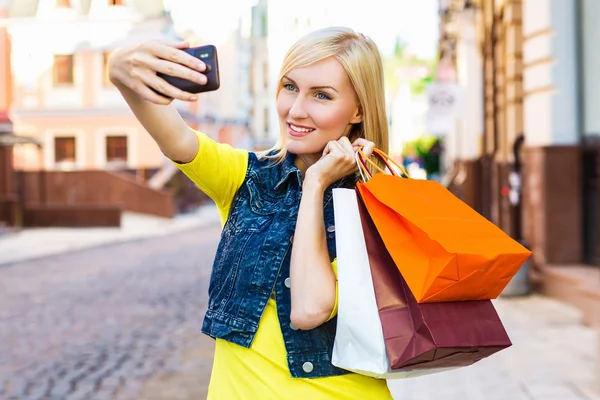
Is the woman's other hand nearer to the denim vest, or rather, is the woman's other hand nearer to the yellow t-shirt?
the denim vest

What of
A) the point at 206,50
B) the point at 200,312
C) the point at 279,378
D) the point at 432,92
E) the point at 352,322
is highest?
the point at 432,92

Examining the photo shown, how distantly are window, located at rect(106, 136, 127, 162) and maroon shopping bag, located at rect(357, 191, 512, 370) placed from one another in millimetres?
35631

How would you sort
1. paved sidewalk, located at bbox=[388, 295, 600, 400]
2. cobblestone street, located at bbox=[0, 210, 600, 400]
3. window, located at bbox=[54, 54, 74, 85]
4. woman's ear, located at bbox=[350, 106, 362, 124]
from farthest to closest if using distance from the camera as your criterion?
window, located at bbox=[54, 54, 74, 85], cobblestone street, located at bbox=[0, 210, 600, 400], paved sidewalk, located at bbox=[388, 295, 600, 400], woman's ear, located at bbox=[350, 106, 362, 124]

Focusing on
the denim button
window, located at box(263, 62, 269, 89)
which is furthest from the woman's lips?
window, located at box(263, 62, 269, 89)

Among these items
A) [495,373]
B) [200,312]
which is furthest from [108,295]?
[495,373]

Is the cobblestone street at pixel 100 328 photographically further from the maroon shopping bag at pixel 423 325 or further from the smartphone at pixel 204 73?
the smartphone at pixel 204 73

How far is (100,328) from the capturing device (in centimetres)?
→ 888

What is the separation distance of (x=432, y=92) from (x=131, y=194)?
65.3 ft

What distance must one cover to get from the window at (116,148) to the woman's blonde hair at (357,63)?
35292mm

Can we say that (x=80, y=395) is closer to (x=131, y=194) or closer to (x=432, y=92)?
(x=432, y=92)

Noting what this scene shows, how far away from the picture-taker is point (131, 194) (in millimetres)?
32875

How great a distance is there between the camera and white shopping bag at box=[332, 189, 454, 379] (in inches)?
76.5

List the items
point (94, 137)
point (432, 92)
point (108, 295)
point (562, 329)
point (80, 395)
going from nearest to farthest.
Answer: point (80, 395) → point (562, 329) → point (108, 295) → point (432, 92) → point (94, 137)

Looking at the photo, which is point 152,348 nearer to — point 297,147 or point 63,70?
point 297,147
